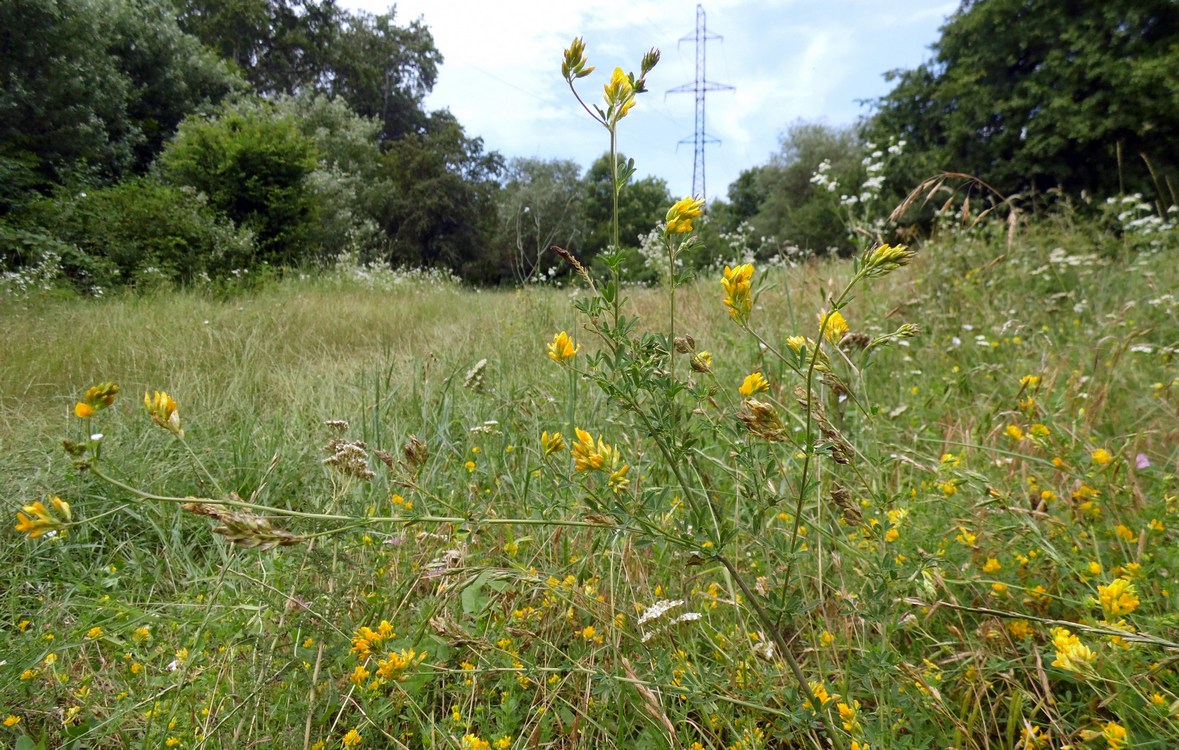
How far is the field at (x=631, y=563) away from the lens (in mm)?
818

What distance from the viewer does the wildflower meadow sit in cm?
80

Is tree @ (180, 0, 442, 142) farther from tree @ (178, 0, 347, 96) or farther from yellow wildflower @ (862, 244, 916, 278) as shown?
yellow wildflower @ (862, 244, 916, 278)

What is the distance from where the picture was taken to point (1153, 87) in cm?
1093

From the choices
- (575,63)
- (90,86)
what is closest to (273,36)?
(90,86)

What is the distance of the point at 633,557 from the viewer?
4.49 feet

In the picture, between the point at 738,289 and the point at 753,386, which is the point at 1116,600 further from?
the point at 738,289

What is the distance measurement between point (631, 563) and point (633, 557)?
0.05 feet

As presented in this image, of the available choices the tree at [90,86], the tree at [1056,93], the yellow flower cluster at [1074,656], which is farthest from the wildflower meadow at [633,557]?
the tree at [1056,93]

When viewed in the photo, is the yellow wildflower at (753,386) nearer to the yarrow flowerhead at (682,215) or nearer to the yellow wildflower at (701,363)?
the yellow wildflower at (701,363)

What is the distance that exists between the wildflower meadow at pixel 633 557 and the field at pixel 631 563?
10 mm

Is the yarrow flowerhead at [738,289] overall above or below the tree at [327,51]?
below

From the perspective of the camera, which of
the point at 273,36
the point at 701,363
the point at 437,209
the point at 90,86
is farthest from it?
the point at 273,36

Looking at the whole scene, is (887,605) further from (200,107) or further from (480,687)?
(200,107)

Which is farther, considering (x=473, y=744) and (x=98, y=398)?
(x=473, y=744)
